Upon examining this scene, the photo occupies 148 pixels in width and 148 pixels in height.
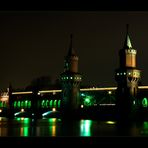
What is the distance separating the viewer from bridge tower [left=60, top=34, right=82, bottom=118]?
173ft

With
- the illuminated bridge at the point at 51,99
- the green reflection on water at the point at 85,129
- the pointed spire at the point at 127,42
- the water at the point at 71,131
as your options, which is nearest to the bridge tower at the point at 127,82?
the pointed spire at the point at 127,42

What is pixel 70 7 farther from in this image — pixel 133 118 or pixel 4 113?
pixel 4 113

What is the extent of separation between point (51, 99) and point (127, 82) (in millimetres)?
21635

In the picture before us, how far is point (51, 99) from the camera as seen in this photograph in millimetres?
65500

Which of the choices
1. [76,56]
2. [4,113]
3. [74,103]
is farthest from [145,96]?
[4,113]

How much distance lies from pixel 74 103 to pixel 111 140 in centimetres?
4408

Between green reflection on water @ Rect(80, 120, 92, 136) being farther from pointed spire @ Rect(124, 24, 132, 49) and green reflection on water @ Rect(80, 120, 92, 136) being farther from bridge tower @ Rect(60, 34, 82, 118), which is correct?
bridge tower @ Rect(60, 34, 82, 118)

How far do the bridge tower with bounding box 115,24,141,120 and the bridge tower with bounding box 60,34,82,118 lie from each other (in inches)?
300

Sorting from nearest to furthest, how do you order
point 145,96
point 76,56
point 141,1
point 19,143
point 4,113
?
point 141,1
point 19,143
point 145,96
point 76,56
point 4,113

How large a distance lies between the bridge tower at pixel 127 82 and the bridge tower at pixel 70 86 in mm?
7614

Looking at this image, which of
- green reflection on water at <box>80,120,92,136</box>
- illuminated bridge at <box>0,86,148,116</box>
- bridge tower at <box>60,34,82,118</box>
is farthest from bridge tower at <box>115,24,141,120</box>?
green reflection on water at <box>80,120,92,136</box>

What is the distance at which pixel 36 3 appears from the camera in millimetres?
8180

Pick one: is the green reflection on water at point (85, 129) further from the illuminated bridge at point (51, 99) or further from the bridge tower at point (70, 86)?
the bridge tower at point (70, 86)

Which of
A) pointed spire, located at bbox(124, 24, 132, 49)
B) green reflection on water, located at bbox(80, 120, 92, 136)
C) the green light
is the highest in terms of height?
pointed spire, located at bbox(124, 24, 132, 49)
